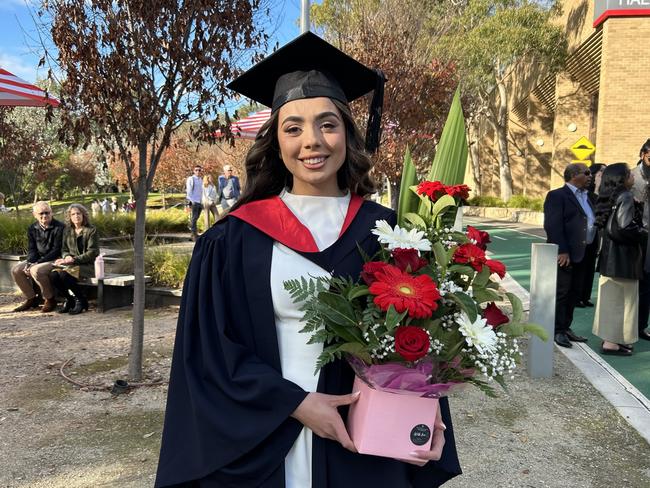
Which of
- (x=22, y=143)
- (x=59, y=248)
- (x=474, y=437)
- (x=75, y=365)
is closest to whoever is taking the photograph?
(x=474, y=437)

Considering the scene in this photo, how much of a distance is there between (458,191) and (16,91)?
7.30 metres

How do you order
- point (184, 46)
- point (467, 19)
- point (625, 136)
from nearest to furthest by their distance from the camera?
point (184, 46), point (625, 136), point (467, 19)

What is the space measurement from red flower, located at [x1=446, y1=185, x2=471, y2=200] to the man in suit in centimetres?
459

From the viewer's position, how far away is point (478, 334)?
4.25ft

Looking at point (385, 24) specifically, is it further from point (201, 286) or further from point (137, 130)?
point (201, 286)

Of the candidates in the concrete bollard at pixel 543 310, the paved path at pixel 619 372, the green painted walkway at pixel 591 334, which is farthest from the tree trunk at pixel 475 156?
the concrete bollard at pixel 543 310

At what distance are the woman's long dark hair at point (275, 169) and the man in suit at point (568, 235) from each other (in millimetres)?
4388

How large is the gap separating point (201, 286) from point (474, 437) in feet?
9.40

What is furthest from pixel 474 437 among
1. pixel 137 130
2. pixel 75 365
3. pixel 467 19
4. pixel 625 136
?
pixel 467 19

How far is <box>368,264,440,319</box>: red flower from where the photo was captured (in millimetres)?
1246

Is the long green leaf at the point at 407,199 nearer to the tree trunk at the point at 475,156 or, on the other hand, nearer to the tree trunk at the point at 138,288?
the tree trunk at the point at 138,288

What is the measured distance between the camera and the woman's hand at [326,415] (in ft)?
4.79

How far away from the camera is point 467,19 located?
2302cm

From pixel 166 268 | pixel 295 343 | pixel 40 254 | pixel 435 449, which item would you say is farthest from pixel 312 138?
pixel 40 254
